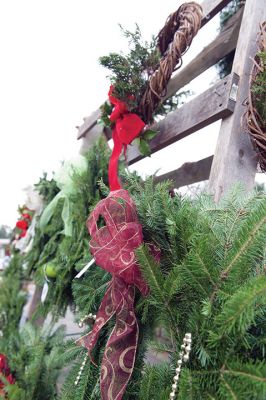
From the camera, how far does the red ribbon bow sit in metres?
0.46

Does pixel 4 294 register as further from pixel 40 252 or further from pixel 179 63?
pixel 179 63

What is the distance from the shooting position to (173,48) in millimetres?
753

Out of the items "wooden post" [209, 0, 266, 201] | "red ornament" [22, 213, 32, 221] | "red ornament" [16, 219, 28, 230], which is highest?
"wooden post" [209, 0, 266, 201]

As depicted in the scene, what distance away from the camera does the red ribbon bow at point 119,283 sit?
0.46 meters

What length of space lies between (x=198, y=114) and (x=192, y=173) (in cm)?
32

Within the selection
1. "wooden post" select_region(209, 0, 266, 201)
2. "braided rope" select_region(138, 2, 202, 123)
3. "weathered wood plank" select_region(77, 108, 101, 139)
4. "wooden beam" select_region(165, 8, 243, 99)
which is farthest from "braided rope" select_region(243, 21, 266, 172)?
"weathered wood plank" select_region(77, 108, 101, 139)

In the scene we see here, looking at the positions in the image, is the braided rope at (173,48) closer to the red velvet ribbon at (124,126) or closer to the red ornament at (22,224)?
the red velvet ribbon at (124,126)

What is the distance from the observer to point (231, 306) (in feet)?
0.96

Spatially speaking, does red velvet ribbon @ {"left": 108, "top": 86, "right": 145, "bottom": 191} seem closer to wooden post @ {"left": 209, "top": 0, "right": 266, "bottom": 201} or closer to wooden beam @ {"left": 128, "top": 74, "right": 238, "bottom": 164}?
wooden beam @ {"left": 128, "top": 74, "right": 238, "bottom": 164}

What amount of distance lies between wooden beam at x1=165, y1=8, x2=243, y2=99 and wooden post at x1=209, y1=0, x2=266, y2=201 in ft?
0.62

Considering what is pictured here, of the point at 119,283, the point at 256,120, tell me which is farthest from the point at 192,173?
the point at 119,283

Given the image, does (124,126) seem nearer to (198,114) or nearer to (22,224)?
(198,114)

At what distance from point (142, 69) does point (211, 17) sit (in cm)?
24

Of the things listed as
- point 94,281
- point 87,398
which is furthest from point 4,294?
point 87,398
